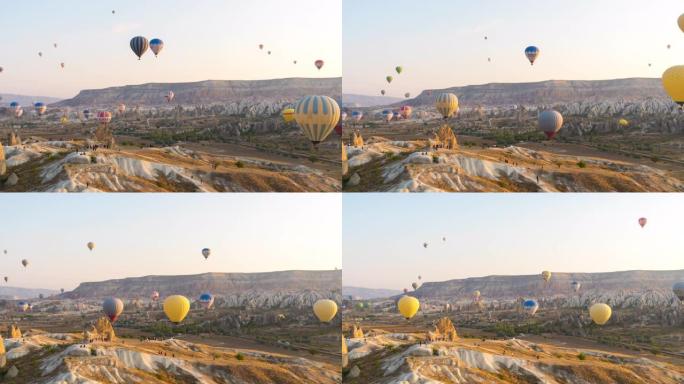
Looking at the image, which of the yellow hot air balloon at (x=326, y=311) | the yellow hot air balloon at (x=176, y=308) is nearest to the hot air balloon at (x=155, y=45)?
the yellow hot air balloon at (x=326, y=311)

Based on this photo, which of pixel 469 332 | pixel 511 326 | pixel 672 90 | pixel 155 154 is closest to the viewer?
pixel 672 90

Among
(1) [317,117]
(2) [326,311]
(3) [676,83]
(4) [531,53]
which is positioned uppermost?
(4) [531,53]

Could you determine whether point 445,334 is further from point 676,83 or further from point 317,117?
point 676,83

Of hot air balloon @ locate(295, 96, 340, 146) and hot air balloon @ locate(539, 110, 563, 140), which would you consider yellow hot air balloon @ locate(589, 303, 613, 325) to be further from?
hot air balloon @ locate(295, 96, 340, 146)

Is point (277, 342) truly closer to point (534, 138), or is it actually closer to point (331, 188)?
point (331, 188)

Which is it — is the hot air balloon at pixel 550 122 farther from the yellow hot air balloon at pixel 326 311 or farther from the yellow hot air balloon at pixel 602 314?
the yellow hot air balloon at pixel 602 314

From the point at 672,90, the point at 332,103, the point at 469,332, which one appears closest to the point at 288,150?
the point at 469,332

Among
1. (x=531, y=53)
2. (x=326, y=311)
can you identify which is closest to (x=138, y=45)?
(x=326, y=311)
